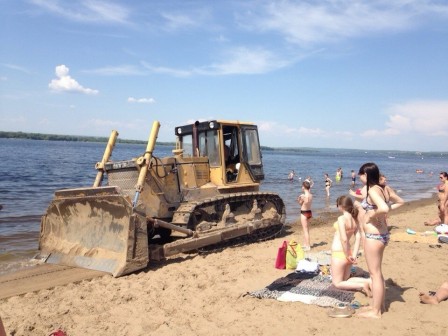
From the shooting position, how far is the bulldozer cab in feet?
32.7

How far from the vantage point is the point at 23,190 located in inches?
867

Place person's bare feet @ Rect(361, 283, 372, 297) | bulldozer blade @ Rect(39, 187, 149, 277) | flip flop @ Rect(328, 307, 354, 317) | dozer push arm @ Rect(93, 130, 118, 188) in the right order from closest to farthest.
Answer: flip flop @ Rect(328, 307, 354, 317) → person's bare feet @ Rect(361, 283, 372, 297) → bulldozer blade @ Rect(39, 187, 149, 277) → dozer push arm @ Rect(93, 130, 118, 188)

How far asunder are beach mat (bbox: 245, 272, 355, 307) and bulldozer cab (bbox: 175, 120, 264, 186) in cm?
407

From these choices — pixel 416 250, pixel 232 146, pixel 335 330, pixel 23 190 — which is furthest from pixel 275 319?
pixel 23 190

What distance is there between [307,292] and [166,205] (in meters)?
3.98

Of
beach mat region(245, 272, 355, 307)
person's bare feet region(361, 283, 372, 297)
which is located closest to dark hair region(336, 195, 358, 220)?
person's bare feet region(361, 283, 372, 297)

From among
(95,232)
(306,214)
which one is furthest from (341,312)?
(95,232)

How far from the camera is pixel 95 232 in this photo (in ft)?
25.6

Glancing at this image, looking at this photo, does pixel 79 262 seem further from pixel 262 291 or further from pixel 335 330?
pixel 335 330

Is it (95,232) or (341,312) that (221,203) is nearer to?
(95,232)

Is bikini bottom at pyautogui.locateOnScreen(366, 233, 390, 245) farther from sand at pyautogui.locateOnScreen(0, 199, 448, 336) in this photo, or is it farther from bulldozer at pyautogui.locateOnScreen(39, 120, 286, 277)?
bulldozer at pyautogui.locateOnScreen(39, 120, 286, 277)

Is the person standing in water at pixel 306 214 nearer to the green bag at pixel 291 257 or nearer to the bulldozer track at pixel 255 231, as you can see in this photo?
the bulldozer track at pixel 255 231

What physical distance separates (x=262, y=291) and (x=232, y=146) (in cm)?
518

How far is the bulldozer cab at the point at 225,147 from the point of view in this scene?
9977 millimetres
